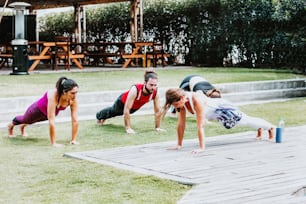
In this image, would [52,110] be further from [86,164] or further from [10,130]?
[86,164]

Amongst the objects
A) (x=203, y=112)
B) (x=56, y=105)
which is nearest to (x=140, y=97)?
(x=56, y=105)

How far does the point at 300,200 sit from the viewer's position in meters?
4.40

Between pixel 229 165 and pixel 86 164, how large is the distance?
4.32ft

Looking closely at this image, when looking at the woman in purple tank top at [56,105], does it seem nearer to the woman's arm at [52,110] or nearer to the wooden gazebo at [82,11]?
the woman's arm at [52,110]

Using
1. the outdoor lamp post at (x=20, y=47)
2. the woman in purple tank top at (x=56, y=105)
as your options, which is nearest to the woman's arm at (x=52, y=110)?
the woman in purple tank top at (x=56, y=105)

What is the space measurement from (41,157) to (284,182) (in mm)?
2548

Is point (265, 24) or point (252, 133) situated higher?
point (265, 24)

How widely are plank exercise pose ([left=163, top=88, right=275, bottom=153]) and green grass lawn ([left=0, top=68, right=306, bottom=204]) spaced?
792 millimetres

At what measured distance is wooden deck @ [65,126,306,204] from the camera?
4.61 meters

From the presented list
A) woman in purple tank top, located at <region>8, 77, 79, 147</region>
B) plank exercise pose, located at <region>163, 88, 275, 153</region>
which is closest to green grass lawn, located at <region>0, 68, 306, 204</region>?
woman in purple tank top, located at <region>8, 77, 79, 147</region>

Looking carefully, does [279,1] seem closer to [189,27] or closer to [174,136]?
[189,27]

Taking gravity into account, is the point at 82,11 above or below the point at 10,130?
above

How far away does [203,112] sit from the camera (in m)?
6.41

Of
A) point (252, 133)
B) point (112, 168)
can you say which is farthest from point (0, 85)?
point (112, 168)
